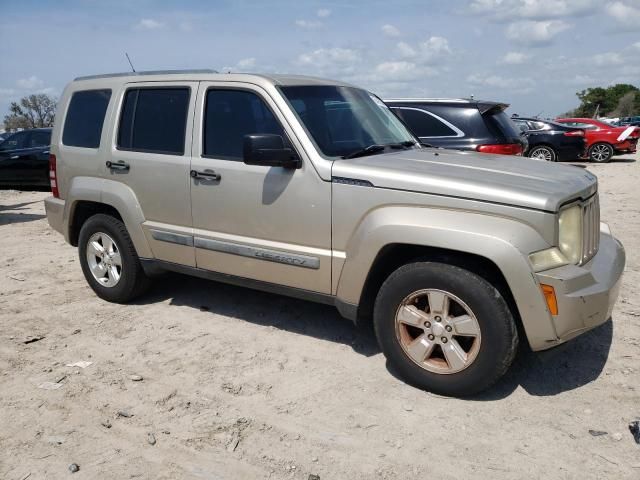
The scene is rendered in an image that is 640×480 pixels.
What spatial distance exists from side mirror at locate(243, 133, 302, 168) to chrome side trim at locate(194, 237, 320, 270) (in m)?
0.65

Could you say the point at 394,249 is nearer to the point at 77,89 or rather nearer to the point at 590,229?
the point at 590,229

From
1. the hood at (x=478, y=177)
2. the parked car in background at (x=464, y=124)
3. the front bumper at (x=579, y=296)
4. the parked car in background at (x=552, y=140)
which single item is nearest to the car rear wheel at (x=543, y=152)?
the parked car in background at (x=552, y=140)

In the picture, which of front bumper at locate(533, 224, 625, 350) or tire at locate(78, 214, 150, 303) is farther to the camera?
tire at locate(78, 214, 150, 303)

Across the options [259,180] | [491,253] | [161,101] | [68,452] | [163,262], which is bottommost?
[68,452]

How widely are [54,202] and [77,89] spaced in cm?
111

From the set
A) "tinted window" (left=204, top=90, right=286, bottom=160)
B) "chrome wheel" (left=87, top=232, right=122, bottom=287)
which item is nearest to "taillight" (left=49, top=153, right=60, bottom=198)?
"chrome wheel" (left=87, top=232, right=122, bottom=287)

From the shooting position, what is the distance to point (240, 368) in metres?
4.16

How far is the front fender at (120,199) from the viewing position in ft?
16.4

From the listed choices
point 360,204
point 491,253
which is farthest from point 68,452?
point 491,253

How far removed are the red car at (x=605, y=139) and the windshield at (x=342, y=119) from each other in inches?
621

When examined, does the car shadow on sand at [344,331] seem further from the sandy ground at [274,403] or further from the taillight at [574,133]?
the taillight at [574,133]

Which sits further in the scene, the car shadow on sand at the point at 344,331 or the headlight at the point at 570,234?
the car shadow on sand at the point at 344,331

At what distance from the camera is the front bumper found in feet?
10.7

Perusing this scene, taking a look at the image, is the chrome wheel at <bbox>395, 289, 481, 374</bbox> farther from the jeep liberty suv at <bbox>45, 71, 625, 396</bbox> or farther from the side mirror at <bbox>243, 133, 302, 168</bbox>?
the side mirror at <bbox>243, 133, 302, 168</bbox>
